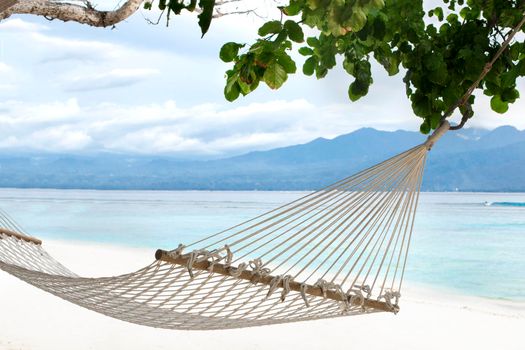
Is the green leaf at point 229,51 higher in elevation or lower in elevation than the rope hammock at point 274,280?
higher

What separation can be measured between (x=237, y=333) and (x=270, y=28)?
3.24 m

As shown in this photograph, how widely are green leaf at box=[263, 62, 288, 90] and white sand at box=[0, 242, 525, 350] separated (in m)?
2.54

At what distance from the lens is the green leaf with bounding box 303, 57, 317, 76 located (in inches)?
65.9

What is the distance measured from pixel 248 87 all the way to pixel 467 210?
22.7m

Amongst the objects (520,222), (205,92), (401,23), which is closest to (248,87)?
(401,23)

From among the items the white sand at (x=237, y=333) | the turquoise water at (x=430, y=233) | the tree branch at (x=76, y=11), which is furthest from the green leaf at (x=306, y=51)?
the turquoise water at (x=430, y=233)

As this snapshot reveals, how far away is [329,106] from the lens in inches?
2297

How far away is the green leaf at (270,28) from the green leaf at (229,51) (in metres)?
0.07

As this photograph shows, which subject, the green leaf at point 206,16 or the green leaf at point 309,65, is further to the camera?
the green leaf at point 309,65

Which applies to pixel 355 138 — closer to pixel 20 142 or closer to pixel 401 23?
pixel 20 142

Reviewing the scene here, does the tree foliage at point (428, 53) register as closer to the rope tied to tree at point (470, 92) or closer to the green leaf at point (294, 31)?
the rope tied to tree at point (470, 92)

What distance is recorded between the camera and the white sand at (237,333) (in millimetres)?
3668

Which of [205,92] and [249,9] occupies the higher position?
[205,92]

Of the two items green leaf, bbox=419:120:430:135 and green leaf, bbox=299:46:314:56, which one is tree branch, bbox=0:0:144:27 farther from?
green leaf, bbox=419:120:430:135
